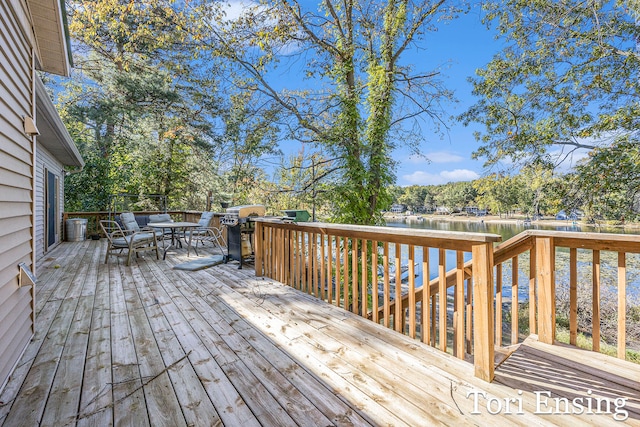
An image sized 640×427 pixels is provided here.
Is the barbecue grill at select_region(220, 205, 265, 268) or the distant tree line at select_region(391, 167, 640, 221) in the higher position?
the distant tree line at select_region(391, 167, 640, 221)

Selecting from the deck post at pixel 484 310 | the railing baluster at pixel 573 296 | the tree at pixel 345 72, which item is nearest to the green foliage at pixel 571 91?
the tree at pixel 345 72

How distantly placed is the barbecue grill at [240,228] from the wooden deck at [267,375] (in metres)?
2.11

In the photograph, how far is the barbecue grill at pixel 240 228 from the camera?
16.2ft

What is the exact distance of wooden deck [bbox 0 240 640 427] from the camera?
4.86 feet

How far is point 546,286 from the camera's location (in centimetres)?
214

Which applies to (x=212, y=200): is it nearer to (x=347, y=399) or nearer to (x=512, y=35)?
(x=512, y=35)

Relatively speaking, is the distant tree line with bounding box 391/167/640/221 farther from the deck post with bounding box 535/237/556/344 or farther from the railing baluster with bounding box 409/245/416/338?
the deck post with bounding box 535/237/556/344

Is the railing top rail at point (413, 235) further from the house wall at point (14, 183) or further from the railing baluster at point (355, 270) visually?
the house wall at point (14, 183)

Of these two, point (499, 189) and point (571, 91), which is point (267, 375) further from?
point (499, 189)

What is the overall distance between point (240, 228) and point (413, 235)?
11.6 feet

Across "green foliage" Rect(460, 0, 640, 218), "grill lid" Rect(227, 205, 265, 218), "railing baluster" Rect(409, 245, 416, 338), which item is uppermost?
"green foliage" Rect(460, 0, 640, 218)

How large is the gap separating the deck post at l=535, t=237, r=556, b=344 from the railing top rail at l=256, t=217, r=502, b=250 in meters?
0.74

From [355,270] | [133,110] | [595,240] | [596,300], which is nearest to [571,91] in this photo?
[595,240]

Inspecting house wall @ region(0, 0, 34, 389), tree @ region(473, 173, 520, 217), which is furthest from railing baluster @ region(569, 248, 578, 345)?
tree @ region(473, 173, 520, 217)
